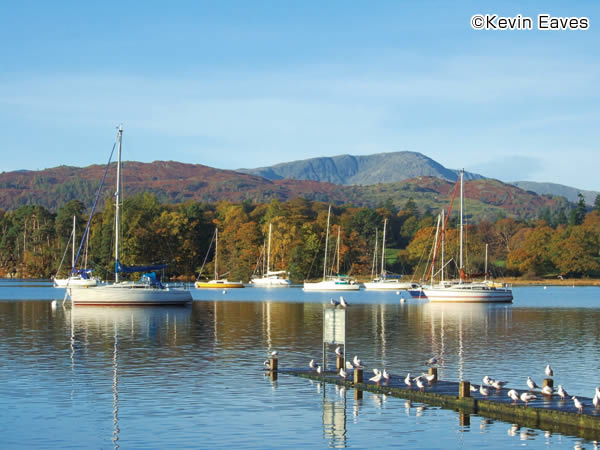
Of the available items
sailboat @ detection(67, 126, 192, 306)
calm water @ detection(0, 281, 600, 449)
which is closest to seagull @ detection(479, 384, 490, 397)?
calm water @ detection(0, 281, 600, 449)

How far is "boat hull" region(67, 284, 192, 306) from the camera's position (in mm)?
73625

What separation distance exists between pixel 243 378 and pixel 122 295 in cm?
4326

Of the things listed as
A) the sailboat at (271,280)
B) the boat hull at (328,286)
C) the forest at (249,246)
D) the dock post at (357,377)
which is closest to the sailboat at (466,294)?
the boat hull at (328,286)

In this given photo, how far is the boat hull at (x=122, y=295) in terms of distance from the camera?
73625 millimetres

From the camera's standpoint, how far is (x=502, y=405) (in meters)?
25.4

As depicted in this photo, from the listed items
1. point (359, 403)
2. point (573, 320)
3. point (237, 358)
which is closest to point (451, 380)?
point (359, 403)

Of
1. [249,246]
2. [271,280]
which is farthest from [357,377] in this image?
[249,246]

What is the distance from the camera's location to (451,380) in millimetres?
32406

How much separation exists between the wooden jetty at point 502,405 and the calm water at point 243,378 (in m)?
0.51

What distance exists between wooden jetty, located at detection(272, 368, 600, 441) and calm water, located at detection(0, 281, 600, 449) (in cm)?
51

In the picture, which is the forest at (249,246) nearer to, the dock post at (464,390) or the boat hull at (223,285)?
the boat hull at (223,285)

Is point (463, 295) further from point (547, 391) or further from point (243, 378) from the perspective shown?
point (547, 391)

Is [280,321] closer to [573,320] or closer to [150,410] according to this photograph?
[573,320]

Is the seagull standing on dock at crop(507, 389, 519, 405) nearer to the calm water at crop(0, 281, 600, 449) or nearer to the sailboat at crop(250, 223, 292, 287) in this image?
the calm water at crop(0, 281, 600, 449)
